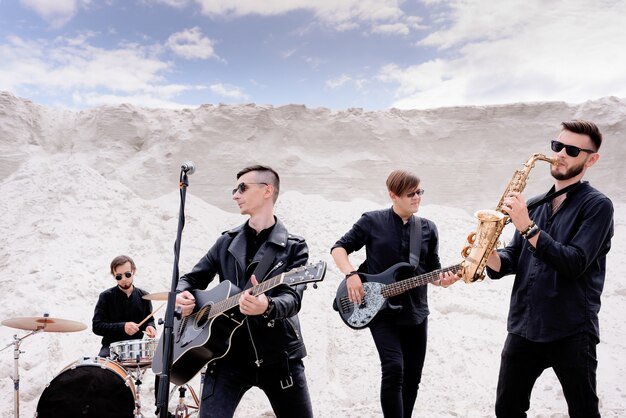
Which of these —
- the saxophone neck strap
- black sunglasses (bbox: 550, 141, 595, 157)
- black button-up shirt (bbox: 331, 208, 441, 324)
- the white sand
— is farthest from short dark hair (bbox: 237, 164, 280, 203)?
the white sand

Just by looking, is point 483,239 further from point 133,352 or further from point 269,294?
point 133,352

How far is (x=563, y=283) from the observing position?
8.95 ft

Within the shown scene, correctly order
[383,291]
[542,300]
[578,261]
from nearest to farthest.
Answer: [578,261]
[542,300]
[383,291]

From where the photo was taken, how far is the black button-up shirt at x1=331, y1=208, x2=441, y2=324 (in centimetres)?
403

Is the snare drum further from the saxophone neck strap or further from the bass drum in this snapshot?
the saxophone neck strap

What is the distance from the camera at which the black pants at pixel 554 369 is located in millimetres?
2625

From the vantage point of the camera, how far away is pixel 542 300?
9.09ft

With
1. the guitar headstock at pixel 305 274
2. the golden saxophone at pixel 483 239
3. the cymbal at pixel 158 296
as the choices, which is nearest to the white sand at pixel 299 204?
the cymbal at pixel 158 296

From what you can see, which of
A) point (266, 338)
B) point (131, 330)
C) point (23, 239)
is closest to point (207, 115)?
point (23, 239)

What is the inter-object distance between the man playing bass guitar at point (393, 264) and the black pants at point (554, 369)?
2.81ft

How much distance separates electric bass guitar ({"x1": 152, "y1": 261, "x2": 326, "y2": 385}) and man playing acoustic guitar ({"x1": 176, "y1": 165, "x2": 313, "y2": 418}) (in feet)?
0.15

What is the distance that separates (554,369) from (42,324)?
3.93 metres

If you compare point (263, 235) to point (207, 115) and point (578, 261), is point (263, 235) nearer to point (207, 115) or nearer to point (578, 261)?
point (578, 261)

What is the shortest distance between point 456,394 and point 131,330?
379 centimetres
